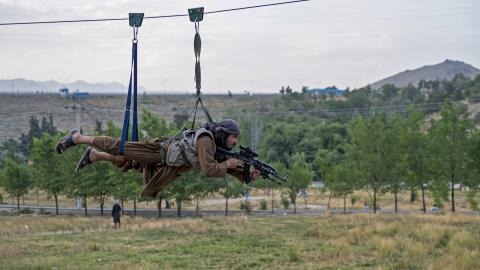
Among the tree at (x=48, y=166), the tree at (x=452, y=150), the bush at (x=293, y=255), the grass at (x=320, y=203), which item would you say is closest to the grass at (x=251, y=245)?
the bush at (x=293, y=255)

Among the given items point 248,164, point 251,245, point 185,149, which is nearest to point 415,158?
point 251,245

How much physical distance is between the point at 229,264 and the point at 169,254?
123 inches

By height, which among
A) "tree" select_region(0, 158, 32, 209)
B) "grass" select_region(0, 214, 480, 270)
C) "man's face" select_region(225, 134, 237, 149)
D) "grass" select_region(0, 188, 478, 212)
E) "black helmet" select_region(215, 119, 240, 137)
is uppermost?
"black helmet" select_region(215, 119, 240, 137)

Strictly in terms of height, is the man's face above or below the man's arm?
above

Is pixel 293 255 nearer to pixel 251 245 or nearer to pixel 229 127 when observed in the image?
Answer: pixel 251 245

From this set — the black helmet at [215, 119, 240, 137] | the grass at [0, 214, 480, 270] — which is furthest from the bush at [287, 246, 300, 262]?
the black helmet at [215, 119, 240, 137]

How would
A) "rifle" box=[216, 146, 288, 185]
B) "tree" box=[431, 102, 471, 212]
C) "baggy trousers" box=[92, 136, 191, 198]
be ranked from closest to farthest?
"rifle" box=[216, 146, 288, 185] < "baggy trousers" box=[92, 136, 191, 198] < "tree" box=[431, 102, 471, 212]

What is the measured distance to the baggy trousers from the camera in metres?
9.90

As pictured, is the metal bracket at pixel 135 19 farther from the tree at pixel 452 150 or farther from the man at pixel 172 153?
the tree at pixel 452 150

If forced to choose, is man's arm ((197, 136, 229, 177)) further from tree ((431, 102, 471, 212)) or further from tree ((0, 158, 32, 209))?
tree ((0, 158, 32, 209))

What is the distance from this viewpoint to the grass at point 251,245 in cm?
2142

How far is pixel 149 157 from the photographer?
32.7 feet

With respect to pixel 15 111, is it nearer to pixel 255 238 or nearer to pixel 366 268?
pixel 255 238

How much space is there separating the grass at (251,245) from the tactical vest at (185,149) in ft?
35.3
